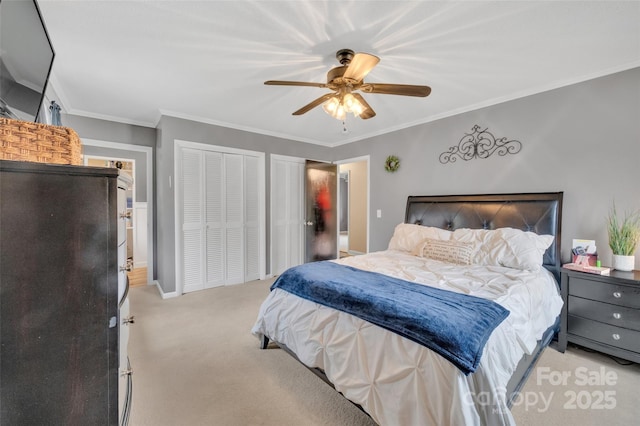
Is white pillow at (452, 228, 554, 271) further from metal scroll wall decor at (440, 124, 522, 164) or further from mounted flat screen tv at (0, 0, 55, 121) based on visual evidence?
mounted flat screen tv at (0, 0, 55, 121)

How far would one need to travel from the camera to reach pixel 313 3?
164cm

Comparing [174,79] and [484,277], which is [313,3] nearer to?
[174,79]

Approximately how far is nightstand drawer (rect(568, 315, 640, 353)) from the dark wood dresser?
10.7 ft

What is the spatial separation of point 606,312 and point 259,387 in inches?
110

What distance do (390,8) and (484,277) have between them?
6.81ft

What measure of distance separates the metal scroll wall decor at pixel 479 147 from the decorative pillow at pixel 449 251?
4.02ft

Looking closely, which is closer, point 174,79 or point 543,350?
point 543,350

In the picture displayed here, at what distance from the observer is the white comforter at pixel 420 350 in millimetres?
1204

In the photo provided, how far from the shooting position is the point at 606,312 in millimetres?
2180

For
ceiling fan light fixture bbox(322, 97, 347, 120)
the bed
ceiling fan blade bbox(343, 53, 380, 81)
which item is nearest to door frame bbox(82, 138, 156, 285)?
the bed

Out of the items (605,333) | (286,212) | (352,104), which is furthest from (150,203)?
(605,333)

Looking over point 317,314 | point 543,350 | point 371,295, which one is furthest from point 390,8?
point 543,350

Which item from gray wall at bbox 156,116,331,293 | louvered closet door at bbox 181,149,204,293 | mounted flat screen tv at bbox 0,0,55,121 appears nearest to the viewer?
mounted flat screen tv at bbox 0,0,55,121

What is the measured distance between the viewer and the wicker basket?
961mm
